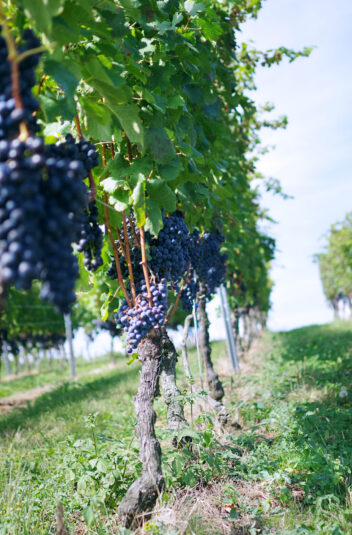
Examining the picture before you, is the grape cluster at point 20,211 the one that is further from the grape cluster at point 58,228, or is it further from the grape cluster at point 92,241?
the grape cluster at point 92,241

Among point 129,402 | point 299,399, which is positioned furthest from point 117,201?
point 129,402

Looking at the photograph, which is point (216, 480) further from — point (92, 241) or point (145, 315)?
point (92, 241)

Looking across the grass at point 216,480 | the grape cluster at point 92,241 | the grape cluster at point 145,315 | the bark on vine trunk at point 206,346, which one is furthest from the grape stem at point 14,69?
the bark on vine trunk at point 206,346

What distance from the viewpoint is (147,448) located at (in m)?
2.37


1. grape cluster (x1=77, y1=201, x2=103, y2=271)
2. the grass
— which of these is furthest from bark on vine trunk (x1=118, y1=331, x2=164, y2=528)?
grape cluster (x1=77, y1=201, x2=103, y2=271)

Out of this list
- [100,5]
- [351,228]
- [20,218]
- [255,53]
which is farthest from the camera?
[351,228]

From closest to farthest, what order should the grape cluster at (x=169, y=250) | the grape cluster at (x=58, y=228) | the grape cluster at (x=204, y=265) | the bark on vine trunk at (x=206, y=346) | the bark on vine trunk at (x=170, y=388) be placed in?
the grape cluster at (x=58, y=228), the grape cluster at (x=169, y=250), the bark on vine trunk at (x=170, y=388), the grape cluster at (x=204, y=265), the bark on vine trunk at (x=206, y=346)

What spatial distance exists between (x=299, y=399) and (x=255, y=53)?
4926 millimetres

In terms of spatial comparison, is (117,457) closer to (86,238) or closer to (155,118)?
(86,238)

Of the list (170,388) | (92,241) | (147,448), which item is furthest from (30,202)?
(170,388)

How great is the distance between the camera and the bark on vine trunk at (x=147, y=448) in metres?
2.27

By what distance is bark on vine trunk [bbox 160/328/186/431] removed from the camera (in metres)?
3.14

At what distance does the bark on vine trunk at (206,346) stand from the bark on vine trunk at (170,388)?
179 cm

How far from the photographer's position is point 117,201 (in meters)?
2.31
